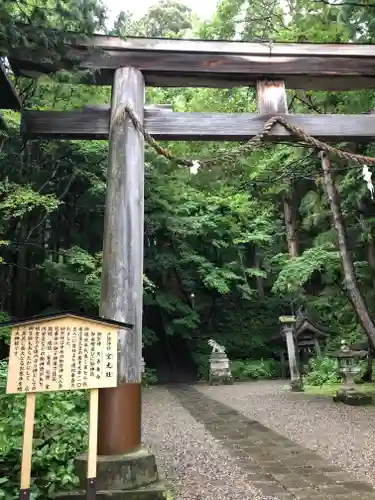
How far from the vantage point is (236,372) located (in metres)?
16.8

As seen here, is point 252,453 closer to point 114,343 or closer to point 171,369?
point 114,343

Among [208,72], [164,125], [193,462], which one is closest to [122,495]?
[193,462]

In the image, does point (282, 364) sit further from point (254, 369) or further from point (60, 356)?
point (60, 356)

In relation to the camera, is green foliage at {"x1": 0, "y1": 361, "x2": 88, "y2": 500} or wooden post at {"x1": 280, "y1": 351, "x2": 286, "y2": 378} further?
wooden post at {"x1": 280, "y1": 351, "x2": 286, "y2": 378}

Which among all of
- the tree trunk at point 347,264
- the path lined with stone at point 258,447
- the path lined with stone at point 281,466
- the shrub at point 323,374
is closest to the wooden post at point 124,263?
the path lined with stone at point 258,447

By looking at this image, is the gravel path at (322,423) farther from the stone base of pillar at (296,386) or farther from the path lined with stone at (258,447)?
the stone base of pillar at (296,386)

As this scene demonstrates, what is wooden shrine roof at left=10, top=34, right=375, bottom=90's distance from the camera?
4535 millimetres

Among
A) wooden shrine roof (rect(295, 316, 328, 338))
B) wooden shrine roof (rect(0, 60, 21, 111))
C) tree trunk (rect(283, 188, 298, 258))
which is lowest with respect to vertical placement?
wooden shrine roof (rect(295, 316, 328, 338))

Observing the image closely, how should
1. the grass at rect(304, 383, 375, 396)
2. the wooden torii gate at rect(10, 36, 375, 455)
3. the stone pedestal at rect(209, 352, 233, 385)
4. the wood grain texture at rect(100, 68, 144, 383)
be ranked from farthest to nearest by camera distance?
1. the stone pedestal at rect(209, 352, 233, 385)
2. the grass at rect(304, 383, 375, 396)
3. the wooden torii gate at rect(10, 36, 375, 455)
4. the wood grain texture at rect(100, 68, 144, 383)

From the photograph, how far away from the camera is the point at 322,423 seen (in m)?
7.02

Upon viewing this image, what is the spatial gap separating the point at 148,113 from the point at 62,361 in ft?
9.44

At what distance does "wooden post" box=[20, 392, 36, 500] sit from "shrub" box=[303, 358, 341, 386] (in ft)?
37.4

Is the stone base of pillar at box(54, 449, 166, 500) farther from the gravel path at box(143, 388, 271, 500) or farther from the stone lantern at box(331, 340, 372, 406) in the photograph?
the stone lantern at box(331, 340, 372, 406)

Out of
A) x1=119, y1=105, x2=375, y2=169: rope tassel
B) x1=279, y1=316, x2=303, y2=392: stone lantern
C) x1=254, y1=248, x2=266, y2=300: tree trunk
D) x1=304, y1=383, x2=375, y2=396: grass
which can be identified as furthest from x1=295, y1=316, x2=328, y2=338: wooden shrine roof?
x1=119, y1=105, x2=375, y2=169: rope tassel
